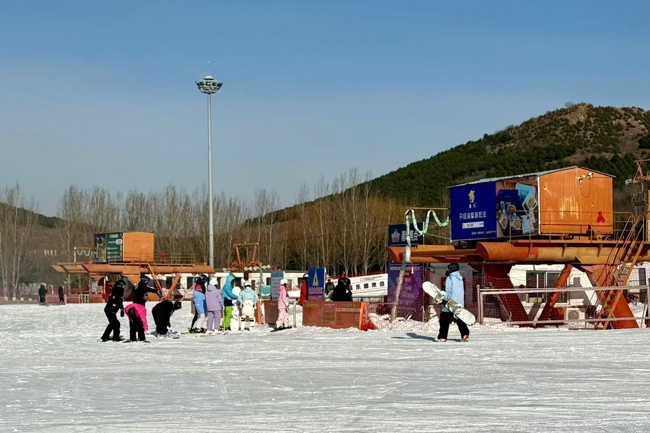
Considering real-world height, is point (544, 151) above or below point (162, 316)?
above

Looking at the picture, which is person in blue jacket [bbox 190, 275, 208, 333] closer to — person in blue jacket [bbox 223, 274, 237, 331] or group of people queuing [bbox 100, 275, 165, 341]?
person in blue jacket [bbox 223, 274, 237, 331]

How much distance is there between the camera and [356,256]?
246 feet

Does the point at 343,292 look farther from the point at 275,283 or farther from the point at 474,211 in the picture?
the point at 474,211

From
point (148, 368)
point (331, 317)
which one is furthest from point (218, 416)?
point (331, 317)

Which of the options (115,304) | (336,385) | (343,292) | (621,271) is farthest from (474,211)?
(336,385)

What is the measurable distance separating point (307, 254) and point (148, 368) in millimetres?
63677

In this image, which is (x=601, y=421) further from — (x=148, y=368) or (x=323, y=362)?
(x=148, y=368)

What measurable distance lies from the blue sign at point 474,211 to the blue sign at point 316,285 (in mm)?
7556

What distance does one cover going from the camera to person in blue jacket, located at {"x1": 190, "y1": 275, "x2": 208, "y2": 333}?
24.3 metres

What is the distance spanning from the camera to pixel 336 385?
1227cm

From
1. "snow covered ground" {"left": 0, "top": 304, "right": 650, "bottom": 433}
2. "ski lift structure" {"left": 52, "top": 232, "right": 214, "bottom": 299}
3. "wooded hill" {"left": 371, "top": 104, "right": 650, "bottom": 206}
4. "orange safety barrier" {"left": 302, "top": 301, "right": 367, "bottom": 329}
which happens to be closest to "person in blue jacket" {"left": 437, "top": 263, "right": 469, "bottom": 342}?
"snow covered ground" {"left": 0, "top": 304, "right": 650, "bottom": 433}

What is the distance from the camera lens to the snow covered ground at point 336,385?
9039 millimetres

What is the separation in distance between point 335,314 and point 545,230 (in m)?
9.73

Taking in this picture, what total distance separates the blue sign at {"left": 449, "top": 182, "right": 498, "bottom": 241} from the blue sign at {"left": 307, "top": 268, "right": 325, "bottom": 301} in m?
7.56
